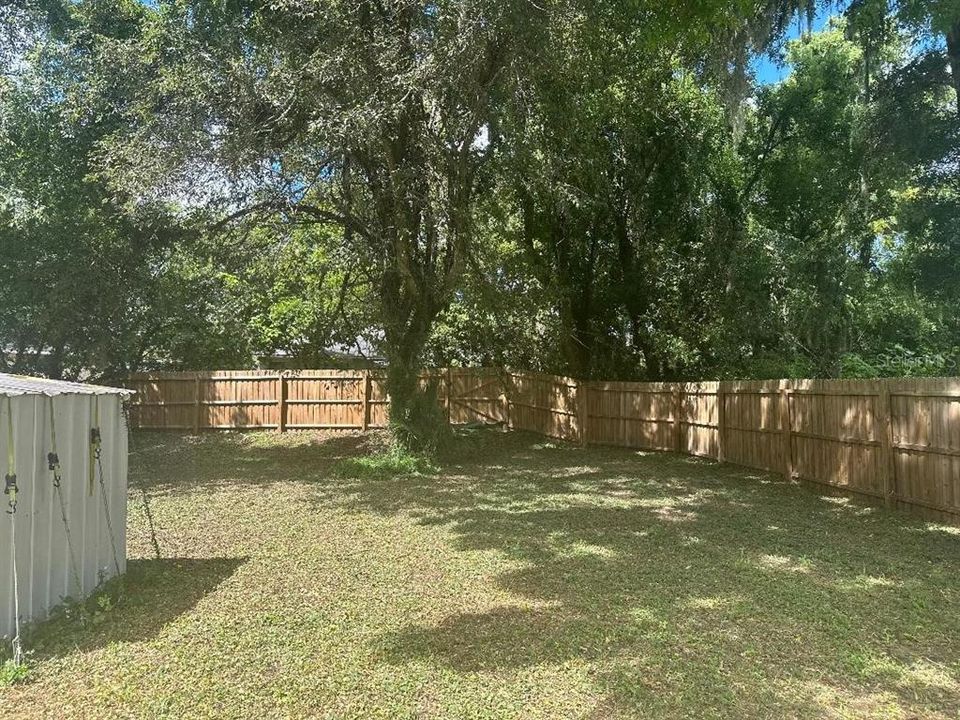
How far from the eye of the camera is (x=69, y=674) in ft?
12.4

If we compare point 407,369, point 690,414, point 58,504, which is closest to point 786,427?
point 690,414

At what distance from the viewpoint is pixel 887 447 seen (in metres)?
7.72

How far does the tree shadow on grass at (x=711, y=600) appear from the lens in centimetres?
363

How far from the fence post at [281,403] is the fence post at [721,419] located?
9258mm

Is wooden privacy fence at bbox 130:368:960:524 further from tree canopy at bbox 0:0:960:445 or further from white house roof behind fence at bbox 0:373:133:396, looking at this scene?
white house roof behind fence at bbox 0:373:133:396

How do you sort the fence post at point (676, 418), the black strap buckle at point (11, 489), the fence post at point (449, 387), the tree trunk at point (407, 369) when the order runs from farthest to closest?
the fence post at point (449, 387) → the fence post at point (676, 418) → the tree trunk at point (407, 369) → the black strap buckle at point (11, 489)

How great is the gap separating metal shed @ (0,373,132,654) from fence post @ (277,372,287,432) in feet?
35.2

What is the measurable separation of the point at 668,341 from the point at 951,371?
516 centimetres

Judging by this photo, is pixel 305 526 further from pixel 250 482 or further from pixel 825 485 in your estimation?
pixel 825 485

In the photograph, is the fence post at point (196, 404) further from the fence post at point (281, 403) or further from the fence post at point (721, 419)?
the fence post at point (721, 419)

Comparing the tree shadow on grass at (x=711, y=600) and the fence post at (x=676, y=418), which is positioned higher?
the fence post at (x=676, y=418)

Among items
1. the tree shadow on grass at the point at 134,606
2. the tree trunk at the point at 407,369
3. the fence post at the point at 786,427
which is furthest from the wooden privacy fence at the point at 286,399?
the tree shadow on grass at the point at 134,606

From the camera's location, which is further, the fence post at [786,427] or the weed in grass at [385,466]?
the weed in grass at [385,466]

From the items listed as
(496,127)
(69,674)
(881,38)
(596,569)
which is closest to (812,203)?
(881,38)
